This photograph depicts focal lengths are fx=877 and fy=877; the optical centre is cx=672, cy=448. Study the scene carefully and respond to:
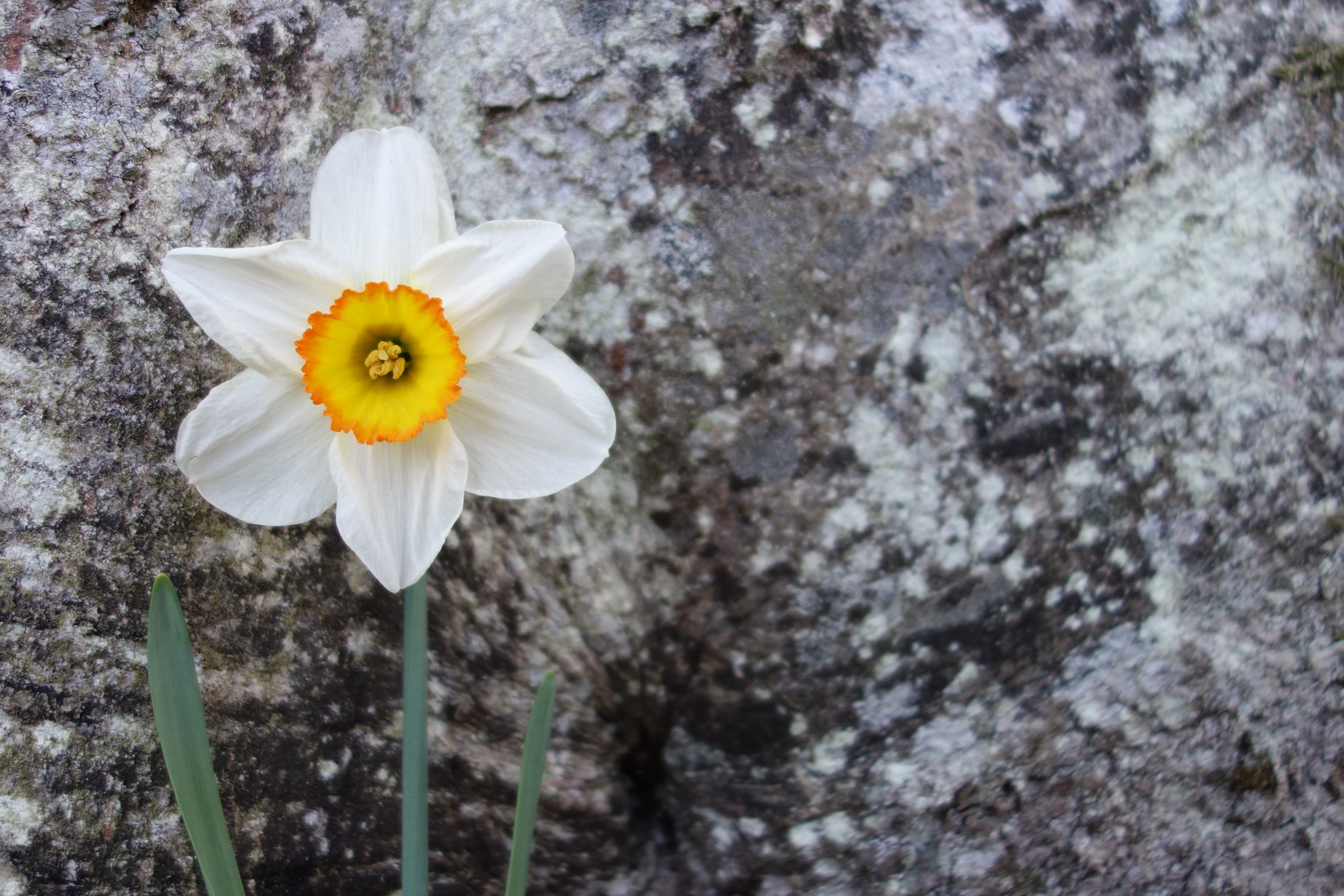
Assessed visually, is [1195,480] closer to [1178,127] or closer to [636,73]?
[1178,127]

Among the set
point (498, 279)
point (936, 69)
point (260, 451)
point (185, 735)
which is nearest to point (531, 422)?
point (498, 279)

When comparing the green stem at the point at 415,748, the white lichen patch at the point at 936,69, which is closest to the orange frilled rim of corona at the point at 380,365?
the green stem at the point at 415,748

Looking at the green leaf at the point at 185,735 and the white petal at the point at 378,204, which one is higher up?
the white petal at the point at 378,204

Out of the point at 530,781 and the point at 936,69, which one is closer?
the point at 530,781

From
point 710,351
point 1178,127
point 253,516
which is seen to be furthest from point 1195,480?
point 253,516

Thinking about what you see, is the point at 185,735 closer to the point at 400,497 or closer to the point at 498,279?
the point at 400,497

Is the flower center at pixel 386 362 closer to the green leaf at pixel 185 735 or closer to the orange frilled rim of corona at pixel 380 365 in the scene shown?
the orange frilled rim of corona at pixel 380 365
